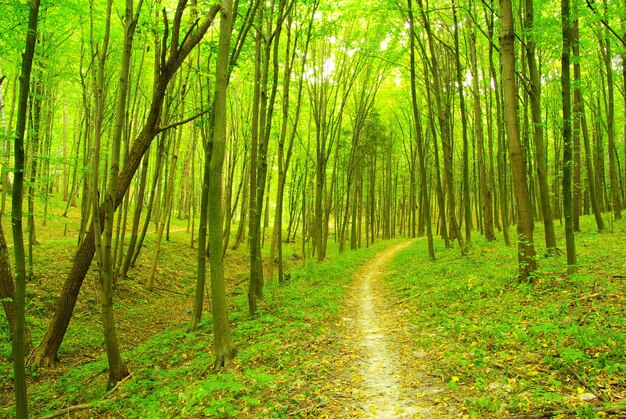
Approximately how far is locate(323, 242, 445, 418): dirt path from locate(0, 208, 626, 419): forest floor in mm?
24

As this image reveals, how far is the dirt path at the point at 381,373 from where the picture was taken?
13.6 feet

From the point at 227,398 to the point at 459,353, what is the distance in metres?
3.26

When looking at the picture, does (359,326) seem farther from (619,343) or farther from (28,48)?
(28,48)

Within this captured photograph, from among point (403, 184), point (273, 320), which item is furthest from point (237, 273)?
point (403, 184)

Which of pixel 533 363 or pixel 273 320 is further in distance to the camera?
pixel 273 320

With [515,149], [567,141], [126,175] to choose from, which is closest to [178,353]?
[126,175]

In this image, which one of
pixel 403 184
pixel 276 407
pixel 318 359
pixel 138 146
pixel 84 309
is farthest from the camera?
pixel 403 184

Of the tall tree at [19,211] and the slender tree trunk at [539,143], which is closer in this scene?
the tall tree at [19,211]

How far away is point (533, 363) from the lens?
4.50m

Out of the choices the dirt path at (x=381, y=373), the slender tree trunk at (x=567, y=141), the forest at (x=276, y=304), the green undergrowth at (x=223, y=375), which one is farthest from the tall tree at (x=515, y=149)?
the green undergrowth at (x=223, y=375)

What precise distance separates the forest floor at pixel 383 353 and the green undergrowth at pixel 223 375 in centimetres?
3

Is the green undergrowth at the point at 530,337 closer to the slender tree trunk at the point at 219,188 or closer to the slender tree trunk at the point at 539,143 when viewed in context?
the slender tree trunk at the point at 539,143

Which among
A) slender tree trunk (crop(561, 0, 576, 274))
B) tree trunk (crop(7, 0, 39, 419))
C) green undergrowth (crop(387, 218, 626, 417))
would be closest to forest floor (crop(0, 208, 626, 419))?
green undergrowth (crop(387, 218, 626, 417))

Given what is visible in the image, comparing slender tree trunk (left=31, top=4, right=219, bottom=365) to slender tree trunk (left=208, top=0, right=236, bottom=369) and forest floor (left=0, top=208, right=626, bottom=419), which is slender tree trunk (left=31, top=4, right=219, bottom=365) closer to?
forest floor (left=0, top=208, right=626, bottom=419)
